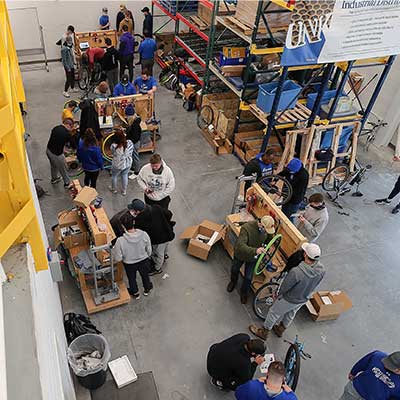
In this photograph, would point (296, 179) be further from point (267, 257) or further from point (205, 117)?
point (205, 117)

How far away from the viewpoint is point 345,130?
9.23 m

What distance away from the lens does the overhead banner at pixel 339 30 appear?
269 inches

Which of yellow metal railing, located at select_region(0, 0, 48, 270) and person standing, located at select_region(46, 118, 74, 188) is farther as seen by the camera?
person standing, located at select_region(46, 118, 74, 188)

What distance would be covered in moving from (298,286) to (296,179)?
8.45 ft

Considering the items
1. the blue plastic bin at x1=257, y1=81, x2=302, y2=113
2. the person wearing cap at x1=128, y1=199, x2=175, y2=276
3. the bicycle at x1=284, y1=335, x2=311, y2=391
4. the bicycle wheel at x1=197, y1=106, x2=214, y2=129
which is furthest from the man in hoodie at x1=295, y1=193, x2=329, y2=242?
the bicycle wheel at x1=197, y1=106, x2=214, y2=129

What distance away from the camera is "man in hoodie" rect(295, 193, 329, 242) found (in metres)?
6.39

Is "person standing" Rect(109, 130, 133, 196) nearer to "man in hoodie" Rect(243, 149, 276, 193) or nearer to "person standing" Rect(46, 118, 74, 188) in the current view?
"person standing" Rect(46, 118, 74, 188)

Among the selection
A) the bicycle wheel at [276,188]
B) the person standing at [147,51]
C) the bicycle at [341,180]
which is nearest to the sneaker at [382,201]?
the bicycle at [341,180]

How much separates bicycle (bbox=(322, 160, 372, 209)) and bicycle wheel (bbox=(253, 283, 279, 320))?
328 cm

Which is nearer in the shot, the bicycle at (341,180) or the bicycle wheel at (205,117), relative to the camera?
the bicycle at (341,180)

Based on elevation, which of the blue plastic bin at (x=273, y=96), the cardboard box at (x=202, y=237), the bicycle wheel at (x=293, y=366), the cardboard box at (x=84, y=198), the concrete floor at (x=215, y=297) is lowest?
the concrete floor at (x=215, y=297)

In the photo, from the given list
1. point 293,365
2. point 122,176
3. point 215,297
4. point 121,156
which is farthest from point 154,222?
point 293,365

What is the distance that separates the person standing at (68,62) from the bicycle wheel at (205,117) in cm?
400

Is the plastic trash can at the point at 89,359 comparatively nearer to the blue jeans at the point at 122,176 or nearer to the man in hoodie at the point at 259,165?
the blue jeans at the point at 122,176
